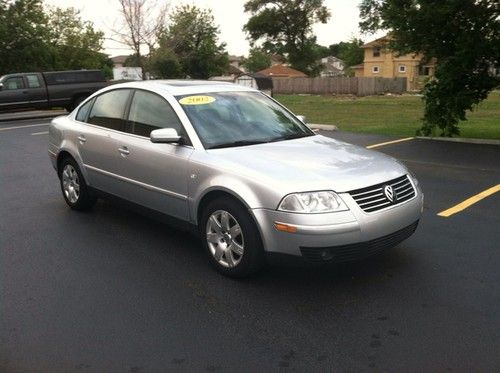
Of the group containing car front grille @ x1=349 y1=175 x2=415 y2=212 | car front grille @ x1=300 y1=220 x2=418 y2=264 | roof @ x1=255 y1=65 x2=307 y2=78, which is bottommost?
car front grille @ x1=300 y1=220 x2=418 y2=264

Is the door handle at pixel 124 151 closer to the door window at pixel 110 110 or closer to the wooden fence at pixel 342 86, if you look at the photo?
the door window at pixel 110 110

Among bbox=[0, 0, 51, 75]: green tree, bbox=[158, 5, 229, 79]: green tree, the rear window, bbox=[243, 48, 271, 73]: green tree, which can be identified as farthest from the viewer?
bbox=[243, 48, 271, 73]: green tree

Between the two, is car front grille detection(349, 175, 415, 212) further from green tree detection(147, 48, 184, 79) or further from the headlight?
green tree detection(147, 48, 184, 79)

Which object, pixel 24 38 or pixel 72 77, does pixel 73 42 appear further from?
pixel 72 77

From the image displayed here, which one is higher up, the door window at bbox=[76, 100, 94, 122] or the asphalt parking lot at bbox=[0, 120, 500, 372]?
the door window at bbox=[76, 100, 94, 122]

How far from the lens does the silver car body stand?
3.75m

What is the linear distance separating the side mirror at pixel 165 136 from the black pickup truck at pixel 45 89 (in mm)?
17948

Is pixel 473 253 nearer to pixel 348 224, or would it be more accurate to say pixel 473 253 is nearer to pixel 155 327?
pixel 348 224

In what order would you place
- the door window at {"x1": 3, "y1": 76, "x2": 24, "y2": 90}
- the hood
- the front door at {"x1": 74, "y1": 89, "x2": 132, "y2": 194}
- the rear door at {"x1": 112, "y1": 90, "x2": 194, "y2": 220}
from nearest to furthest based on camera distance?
the hood → the rear door at {"x1": 112, "y1": 90, "x2": 194, "y2": 220} → the front door at {"x1": 74, "y1": 89, "x2": 132, "y2": 194} → the door window at {"x1": 3, "y1": 76, "x2": 24, "y2": 90}

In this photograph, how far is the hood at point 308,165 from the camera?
383cm

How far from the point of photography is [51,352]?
3180 mm

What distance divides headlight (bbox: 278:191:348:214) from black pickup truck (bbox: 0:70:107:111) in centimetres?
1915

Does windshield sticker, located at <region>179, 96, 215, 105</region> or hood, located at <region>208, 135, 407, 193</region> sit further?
windshield sticker, located at <region>179, 96, 215, 105</region>

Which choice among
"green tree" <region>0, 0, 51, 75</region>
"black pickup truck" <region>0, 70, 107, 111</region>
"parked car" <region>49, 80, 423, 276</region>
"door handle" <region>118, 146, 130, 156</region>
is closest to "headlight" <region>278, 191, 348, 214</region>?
"parked car" <region>49, 80, 423, 276</region>
